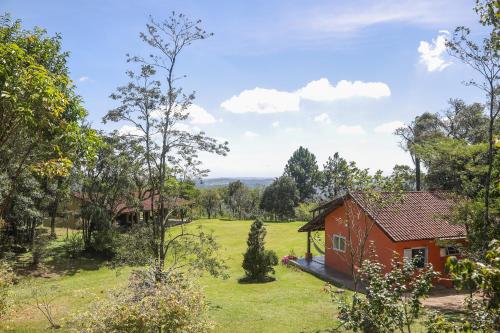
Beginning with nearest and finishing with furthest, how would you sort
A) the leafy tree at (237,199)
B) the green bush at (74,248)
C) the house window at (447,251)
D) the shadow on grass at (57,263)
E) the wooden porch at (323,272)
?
the wooden porch at (323,272)
the house window at (447,251)
the shadow on grass at (57,263)
the green bush at (74,248)
the leafy tree at (237,199)

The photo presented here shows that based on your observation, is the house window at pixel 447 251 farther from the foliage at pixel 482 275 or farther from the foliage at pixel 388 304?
the foliage at pixel 482 275

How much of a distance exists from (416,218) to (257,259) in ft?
34.3

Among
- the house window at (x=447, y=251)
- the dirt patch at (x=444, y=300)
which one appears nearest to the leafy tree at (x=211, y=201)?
the house window at (x=447, y=251)

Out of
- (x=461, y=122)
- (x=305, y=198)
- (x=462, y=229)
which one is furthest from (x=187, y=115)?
(x=305, y=198)

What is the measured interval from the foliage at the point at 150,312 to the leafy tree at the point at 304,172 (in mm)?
66283

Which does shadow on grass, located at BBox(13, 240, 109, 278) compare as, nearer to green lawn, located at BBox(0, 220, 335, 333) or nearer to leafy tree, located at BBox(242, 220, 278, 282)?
green lawn, located at BBox(0, 220, 335, 333)

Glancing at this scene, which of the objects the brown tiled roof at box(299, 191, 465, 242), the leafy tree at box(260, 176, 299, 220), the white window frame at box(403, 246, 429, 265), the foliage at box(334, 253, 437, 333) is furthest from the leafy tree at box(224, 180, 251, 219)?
the foliage at box(334, 253, 437, 333)

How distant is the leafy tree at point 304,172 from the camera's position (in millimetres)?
77562

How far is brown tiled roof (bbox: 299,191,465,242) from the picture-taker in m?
22.3

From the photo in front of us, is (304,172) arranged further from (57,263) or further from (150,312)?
(150,312)

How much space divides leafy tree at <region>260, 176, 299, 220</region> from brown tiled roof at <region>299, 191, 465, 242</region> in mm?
41055

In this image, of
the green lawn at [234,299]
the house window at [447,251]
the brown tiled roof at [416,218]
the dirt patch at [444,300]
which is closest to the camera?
the green lawn at [234,299]

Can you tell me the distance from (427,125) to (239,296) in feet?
126

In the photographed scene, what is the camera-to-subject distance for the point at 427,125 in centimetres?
4847
